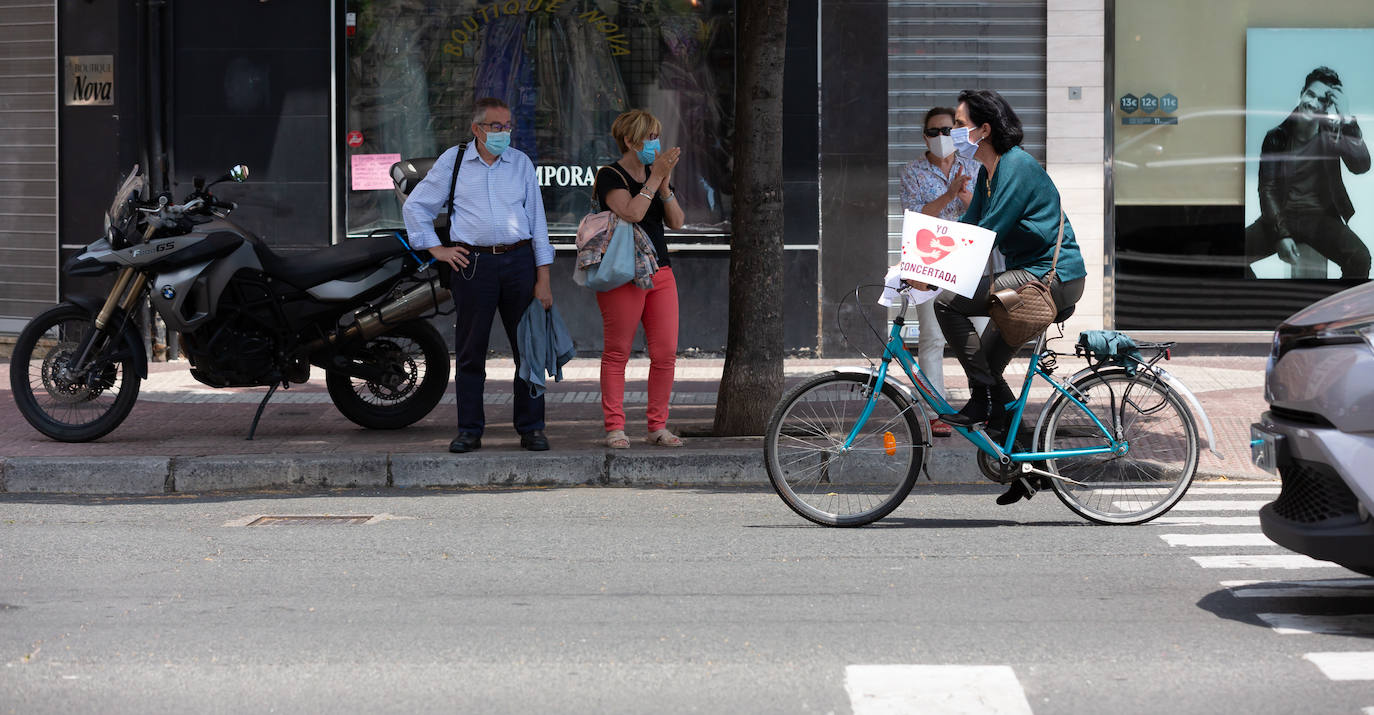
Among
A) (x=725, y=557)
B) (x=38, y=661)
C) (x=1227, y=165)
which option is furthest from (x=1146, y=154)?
(x=38, y=661)

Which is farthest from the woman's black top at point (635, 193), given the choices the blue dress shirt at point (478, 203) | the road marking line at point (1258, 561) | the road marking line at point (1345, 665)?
the road marking line at point (1345, 665)

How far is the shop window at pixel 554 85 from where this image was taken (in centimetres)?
1371

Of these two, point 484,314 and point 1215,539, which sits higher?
point 484,314

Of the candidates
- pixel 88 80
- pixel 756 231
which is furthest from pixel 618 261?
pixel 88 80

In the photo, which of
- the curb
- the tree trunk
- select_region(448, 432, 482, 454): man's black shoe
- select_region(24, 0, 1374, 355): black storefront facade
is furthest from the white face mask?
select_region(24, 0, 1374, 355): black storefront facade

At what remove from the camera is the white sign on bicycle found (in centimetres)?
679

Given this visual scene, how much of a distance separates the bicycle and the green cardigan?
10.3 inches

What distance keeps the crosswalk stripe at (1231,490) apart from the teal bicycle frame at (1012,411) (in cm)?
136

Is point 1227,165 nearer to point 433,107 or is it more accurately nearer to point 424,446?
point 433,107

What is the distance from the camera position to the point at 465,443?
8.73 meters

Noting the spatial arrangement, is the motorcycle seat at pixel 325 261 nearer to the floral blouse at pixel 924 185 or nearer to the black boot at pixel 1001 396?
the floral blouse at pixel 924 185

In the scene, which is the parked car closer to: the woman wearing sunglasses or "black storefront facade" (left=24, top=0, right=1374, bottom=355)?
the woman wearing sunglasses

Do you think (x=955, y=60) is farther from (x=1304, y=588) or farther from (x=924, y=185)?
(x=1304, y=588)

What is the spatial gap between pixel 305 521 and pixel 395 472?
116 cm
